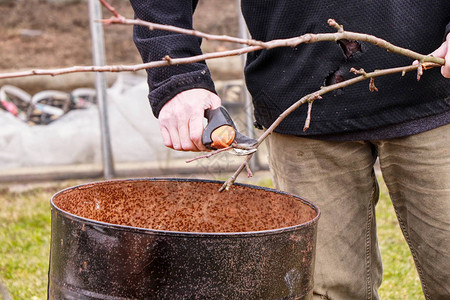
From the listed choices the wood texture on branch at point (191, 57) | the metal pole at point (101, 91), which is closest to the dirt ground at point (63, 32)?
the metal pole at point (101, 91)

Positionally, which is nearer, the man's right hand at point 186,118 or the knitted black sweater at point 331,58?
the man's right hand at point 186,118

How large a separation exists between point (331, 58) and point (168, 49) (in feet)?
1.52

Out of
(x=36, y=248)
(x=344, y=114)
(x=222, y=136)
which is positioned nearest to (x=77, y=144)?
(x=36, y=248)

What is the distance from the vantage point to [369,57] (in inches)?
69.4

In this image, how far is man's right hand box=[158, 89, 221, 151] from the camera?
1.58 m

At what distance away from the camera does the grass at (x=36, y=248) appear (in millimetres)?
3186

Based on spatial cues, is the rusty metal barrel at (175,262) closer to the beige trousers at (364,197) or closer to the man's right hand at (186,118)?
the man's right hand at (186,118)

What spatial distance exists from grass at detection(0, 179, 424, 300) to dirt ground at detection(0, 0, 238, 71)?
6.93 feet

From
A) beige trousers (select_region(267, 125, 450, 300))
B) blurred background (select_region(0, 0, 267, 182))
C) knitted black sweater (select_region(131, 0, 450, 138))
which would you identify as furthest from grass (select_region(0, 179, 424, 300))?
knitted black sweater (select_region(131, 0, 450, 138))

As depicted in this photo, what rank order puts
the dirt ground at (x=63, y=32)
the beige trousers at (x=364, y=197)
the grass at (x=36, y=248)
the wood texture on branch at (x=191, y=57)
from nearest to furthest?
the wood texture on branch at (x=191, y=57)
the beige trousers at (x=364, y=197)
the grass at (x=36, y=248)
the dirt ground at (x=63, y=32)

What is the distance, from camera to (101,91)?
5.11m

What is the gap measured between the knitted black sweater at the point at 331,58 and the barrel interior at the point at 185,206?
0.76ft

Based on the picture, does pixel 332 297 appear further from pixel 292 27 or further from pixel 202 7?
pixel 202 7

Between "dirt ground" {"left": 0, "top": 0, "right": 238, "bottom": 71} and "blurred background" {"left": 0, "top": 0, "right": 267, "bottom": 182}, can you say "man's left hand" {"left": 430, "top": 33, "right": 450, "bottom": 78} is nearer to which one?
"blurred background" {"left": 0, "top": 0, "right": 267, "bottom": 182}
